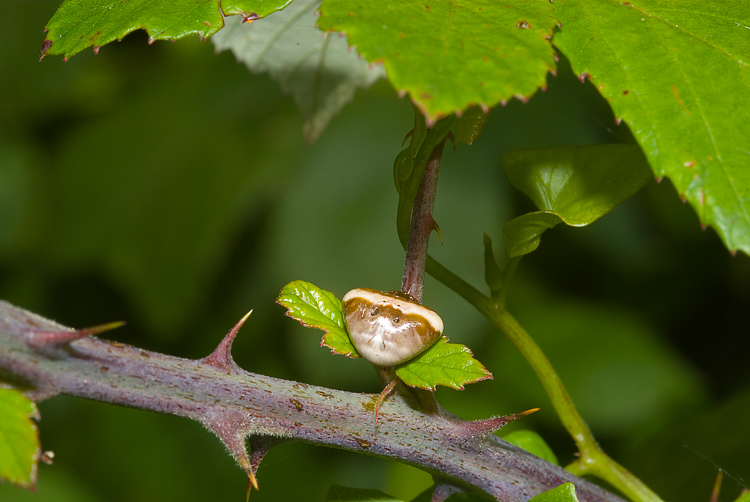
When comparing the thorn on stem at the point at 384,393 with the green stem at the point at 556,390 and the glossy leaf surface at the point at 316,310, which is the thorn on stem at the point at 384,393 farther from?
the green stem at the point at 556,390

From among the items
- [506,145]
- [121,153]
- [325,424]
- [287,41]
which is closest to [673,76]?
[325,424]

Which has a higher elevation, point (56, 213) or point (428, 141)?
point (428, 141)

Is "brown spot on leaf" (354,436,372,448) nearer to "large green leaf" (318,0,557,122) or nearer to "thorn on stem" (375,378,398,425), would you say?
"thorn on stem" (375,378,398,425)

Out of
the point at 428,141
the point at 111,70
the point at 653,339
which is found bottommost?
the point at 653,339

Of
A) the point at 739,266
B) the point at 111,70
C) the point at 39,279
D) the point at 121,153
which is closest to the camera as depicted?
the point at 739,266

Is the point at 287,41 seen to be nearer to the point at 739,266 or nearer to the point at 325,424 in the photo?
the point at 325,424

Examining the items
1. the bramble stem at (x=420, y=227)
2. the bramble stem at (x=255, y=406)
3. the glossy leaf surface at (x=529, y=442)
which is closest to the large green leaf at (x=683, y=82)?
the bramble stem at (x=420, y=227)

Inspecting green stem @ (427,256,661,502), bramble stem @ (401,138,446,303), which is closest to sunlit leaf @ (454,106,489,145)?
bramble stem @ (401,138,446,303)
